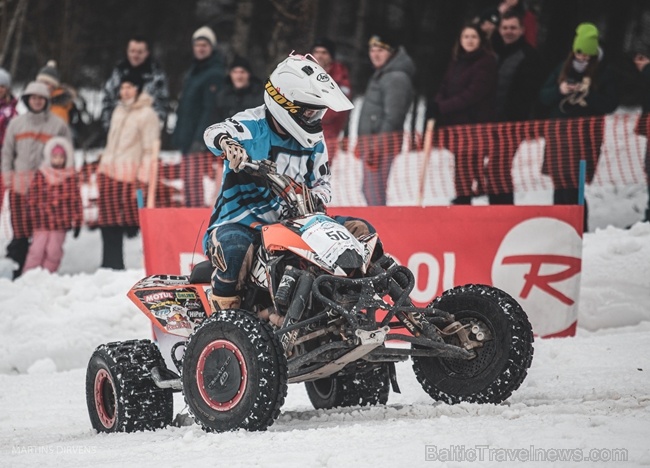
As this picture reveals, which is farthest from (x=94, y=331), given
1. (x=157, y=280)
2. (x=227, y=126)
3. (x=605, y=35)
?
(x=605, y=35)

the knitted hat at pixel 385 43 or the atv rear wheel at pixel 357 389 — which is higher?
the knitted hat at pixel 385 43

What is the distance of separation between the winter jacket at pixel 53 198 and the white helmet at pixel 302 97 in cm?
685

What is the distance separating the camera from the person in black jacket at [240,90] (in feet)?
40.9

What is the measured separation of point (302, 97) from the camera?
6305 mm

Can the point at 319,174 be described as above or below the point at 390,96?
below

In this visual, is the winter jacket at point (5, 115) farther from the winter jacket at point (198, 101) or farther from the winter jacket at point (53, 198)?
the winter jacket at point (198, 101)

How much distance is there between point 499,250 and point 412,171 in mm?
4495

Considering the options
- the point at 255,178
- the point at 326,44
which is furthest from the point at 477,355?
the point at 326,44

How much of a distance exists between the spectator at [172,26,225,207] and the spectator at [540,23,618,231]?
4.06m

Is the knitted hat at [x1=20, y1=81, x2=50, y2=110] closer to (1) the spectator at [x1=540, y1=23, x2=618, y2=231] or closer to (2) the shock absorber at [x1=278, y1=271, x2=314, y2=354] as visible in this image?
(1) the spectator at [x1=540, y1=23, x2=618, y2=231]

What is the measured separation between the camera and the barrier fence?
Answer: 11.2 m

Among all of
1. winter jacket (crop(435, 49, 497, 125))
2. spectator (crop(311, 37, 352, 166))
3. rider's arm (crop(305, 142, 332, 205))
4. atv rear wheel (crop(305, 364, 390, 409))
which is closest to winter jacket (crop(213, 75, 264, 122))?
spectator (crop(311, 37, 352, 166))

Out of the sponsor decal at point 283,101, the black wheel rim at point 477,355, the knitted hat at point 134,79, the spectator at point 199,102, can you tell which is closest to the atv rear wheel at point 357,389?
the black wheel rim at point 477,355

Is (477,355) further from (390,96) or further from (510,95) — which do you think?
(390,96)
